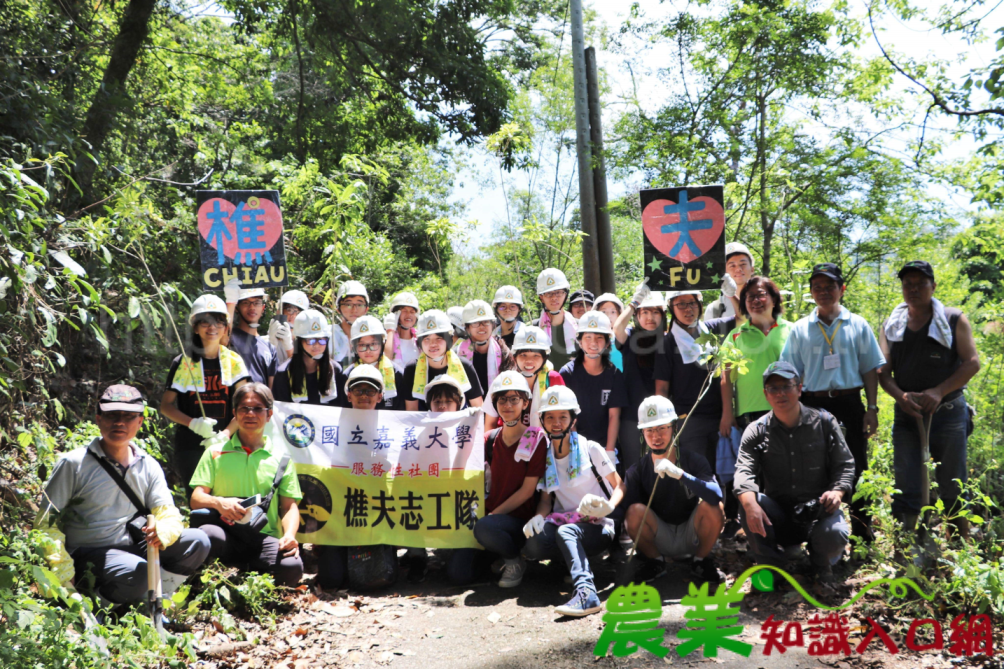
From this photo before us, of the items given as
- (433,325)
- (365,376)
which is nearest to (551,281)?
(433,325)

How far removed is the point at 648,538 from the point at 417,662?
2.05 meters

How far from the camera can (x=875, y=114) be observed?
11297 millimetres

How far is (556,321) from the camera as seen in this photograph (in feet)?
26.0

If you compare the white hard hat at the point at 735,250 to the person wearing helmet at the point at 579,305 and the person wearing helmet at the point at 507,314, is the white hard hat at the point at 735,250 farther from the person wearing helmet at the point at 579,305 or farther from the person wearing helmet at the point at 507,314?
the person wearing helmet at the point at 507,314

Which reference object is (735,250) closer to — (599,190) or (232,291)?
(599,190)

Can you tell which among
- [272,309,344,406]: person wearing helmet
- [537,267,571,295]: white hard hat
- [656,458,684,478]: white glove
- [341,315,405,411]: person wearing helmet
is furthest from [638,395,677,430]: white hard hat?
[272,309,344,406]: person wearing helmet

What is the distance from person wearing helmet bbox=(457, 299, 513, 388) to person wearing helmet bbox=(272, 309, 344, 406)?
1359 millimetres

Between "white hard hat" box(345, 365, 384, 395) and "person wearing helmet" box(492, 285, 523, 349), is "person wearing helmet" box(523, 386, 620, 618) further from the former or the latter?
"person wearing helmet" box(492, 285, 523, 349)

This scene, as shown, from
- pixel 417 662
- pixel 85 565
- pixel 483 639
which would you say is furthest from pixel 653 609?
pixel 85 565

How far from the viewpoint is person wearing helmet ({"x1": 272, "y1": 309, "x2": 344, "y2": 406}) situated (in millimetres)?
7000

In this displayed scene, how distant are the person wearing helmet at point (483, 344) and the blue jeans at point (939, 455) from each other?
140 inches

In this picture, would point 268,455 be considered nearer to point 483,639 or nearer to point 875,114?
Answer: point 483,639

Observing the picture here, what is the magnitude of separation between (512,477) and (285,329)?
2.78 metres

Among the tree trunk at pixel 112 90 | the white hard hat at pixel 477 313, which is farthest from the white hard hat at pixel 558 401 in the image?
the tree trunk at pixel 112 90
